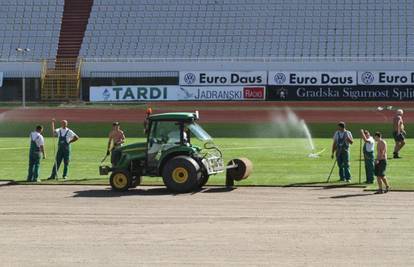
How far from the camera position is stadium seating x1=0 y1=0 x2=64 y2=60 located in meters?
60.0

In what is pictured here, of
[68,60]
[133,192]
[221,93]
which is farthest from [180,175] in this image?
[68,60]

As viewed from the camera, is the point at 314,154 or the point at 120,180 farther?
the point at 314,154

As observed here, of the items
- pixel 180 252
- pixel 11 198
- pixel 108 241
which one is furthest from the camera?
pixel 11 198

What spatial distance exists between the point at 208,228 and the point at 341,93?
38.4 meters

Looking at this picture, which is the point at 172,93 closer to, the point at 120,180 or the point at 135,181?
the point at 135,181

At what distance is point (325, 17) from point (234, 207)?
152 feet

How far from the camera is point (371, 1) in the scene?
199 ft

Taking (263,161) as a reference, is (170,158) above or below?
above

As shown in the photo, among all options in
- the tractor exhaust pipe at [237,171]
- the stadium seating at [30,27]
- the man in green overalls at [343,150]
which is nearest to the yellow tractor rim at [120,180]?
the tractor exhaust pipe at [237,171]

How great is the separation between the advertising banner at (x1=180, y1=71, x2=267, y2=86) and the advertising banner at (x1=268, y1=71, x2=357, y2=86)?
85cm

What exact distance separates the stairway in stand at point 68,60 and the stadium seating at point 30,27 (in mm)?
624

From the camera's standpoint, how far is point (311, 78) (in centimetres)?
5097

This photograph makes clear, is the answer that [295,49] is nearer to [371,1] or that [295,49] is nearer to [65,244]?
[371,1]

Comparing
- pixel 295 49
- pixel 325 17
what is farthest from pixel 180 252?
pixel 325 17
